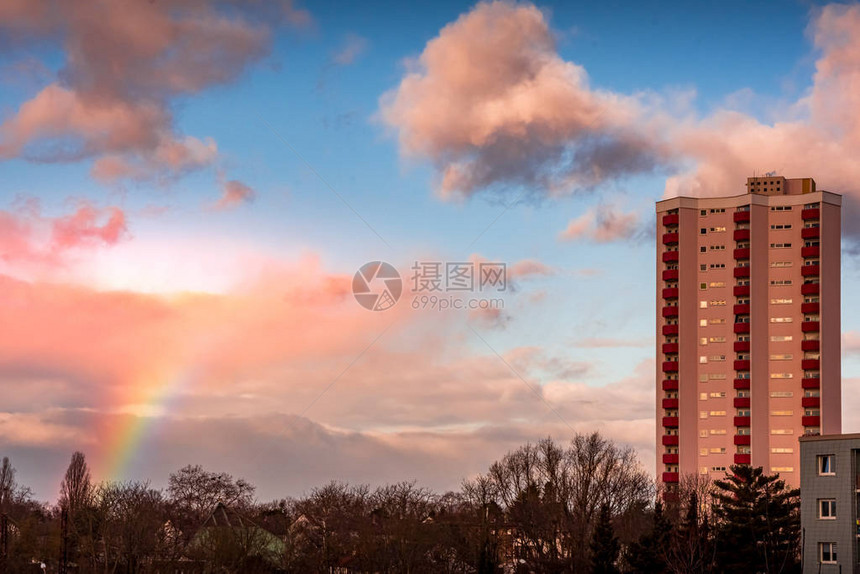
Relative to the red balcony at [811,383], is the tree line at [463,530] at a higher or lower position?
lower

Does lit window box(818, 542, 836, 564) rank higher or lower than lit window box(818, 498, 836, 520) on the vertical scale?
lower

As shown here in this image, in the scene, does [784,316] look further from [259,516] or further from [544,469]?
[259,516]

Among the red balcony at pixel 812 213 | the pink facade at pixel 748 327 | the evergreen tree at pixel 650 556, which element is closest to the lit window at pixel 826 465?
the evergreen tree at pixel 650 556

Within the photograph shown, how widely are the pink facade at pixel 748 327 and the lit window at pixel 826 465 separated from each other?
197 ft

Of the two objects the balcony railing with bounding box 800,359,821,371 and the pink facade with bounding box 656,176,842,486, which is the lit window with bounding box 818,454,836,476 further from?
the balcony railing with bounding box 800,359,821,371

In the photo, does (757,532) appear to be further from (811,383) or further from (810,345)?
(810,345)

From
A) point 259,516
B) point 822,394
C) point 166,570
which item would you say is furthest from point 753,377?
point 166,570

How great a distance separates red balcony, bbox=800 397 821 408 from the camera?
139 metres

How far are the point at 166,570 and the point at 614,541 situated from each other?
37680 mm

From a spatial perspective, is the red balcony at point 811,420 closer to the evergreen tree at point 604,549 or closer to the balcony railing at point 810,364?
the balcony railing at point 810,364

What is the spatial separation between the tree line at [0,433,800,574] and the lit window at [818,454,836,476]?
11.4 m

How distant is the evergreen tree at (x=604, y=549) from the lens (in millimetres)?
88875

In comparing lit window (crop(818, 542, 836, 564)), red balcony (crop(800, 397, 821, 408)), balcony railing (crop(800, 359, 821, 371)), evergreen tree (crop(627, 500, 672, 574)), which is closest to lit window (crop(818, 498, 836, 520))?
lit window (crop(818, 542, 836, 564))

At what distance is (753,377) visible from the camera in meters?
143
